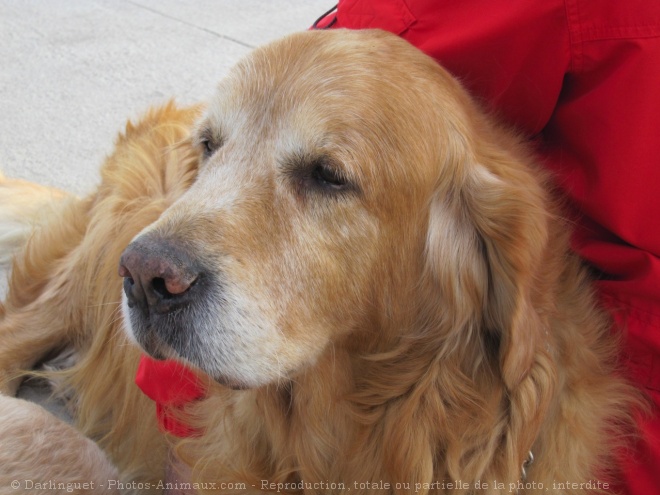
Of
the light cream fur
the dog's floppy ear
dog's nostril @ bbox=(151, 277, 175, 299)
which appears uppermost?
dog's nostril @ bbox=(151, 277, 175, 299)

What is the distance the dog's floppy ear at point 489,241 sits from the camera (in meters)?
2.02

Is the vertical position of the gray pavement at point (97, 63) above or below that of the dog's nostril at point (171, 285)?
below

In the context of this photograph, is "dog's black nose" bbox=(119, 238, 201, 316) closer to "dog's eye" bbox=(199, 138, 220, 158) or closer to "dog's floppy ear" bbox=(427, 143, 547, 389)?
"dog's eye" bbox=(199, 138, 220, 158)

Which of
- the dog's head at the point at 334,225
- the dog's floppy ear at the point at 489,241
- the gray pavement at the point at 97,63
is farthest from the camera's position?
the gray pavement at the point at 97,63

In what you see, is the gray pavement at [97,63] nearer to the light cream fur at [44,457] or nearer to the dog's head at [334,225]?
the light cream fur at [44,457]

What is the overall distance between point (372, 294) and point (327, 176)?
360 mm

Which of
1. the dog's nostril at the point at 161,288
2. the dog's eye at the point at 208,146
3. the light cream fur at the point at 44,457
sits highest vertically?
the dog's eye at the point at 208,146

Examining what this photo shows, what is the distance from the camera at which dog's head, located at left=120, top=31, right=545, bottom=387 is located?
186 cm

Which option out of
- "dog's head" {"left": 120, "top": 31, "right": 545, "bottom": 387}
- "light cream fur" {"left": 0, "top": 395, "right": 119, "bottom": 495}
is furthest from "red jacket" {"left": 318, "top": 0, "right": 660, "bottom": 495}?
"light cream fur" {"left": 0, "top": 395, "right": 119, "bottom": 495}

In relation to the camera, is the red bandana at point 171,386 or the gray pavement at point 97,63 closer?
the red bandana at point 171,386

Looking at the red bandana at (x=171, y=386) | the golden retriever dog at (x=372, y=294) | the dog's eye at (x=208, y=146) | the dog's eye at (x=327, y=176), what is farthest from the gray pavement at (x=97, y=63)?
the dog's eye at (x=327, y=176)

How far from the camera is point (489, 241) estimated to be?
210cm

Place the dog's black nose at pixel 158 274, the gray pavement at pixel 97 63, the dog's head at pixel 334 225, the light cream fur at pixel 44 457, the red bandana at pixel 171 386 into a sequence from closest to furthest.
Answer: the dog's black nose at pixel 158 274
the dog's head at pixel 334 225
the light cream fur at pixel 44 457
the red bandana at pixel 171 386
the gray pavement at pixel 97 63

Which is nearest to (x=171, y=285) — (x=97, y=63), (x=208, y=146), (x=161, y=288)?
(x=161, y=288)
